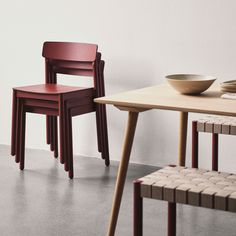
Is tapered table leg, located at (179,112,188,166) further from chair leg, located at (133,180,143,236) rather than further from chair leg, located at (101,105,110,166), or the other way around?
chair leg, located at (101,105,110,166)

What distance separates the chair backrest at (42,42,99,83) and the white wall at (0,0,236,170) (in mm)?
207

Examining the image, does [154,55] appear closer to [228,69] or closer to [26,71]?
[228,69]

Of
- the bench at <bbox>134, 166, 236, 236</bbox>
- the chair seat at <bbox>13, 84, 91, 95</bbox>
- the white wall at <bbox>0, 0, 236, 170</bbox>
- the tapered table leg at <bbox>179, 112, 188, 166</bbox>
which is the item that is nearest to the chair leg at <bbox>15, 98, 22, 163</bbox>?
the chair seat at <bbox>13, 84, 91, 95</bbox>

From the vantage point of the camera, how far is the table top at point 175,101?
2391 millimetres

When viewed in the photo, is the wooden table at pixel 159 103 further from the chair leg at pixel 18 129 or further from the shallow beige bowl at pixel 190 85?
the chair leg at pixel 18 129

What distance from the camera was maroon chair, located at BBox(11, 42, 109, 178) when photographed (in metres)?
3.95

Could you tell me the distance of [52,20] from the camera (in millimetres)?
4562

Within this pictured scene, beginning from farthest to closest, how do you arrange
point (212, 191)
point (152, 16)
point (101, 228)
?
point (152, 16), point (101, 228), point (212, 191)

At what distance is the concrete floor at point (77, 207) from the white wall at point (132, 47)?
0.86ft

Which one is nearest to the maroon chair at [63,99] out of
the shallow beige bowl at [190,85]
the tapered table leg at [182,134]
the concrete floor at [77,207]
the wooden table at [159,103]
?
the concrete floor at [77,207]

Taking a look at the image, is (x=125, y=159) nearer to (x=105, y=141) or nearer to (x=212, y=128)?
(x=212, y=128)

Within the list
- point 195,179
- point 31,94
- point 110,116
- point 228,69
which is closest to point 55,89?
point 31,94

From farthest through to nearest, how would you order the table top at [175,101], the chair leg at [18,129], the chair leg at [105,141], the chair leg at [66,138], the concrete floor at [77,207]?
the chair leg at [105,141], the chair leg at [18,129], the chair leg at [66,138], the concrete floor at [77,207], the table top at [175,101]

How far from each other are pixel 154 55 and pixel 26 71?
3.38 feet
